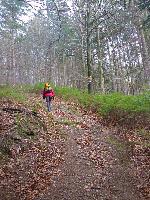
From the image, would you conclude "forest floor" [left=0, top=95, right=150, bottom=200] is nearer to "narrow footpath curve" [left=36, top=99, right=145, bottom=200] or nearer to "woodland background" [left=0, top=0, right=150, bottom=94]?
"narrow footpath curve" [left=36, top=99, right=145, bottom=200]

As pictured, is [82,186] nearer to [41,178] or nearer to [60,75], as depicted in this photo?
[41,178]

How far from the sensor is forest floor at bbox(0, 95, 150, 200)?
11352 millimetres

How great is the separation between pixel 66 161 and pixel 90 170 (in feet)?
3.75

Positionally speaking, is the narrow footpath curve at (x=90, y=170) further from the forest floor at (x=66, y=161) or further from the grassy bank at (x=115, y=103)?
the grassy bank at (x=115, y=103)

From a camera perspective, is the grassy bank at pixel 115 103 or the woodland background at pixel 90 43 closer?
the grassy bank at pixel 115 103

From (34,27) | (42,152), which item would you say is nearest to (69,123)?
(42,152)

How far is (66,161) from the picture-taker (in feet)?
45.4

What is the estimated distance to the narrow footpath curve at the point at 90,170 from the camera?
36.7ft

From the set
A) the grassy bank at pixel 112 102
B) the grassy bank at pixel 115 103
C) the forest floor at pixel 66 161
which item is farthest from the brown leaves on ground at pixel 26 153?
the grassy bank at pixel 112 102

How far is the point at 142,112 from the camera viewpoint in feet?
61.5

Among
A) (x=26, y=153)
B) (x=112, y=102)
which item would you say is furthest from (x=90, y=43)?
(x=26, y=153)

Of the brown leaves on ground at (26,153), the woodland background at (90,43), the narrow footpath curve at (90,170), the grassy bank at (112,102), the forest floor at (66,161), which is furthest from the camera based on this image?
the woodland background at (90,43)

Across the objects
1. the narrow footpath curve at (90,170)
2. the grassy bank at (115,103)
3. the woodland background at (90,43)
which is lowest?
the narrow footpath curve at (90,170)

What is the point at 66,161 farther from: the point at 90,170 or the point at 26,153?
the point at 26,153
